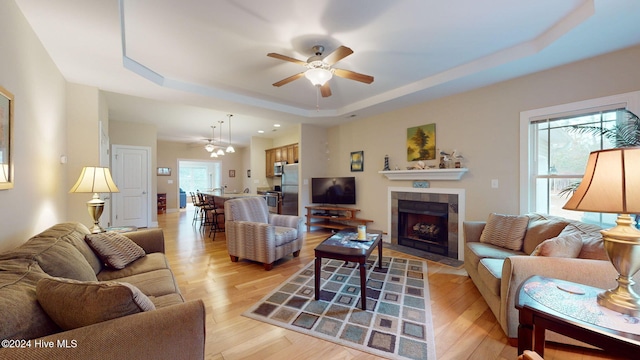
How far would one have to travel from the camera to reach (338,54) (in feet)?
7.36

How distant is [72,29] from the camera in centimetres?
200

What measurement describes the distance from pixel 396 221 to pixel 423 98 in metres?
2.17

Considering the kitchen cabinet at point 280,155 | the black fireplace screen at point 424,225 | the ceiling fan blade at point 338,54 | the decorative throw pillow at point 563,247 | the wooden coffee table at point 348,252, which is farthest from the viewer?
the kitchen cabinet at point 280,155

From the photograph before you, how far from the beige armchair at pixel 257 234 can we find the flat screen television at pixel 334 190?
1.73m

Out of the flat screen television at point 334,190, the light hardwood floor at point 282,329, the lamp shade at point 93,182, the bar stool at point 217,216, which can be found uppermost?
the lamp shade at point 93,182

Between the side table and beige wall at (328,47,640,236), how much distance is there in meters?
2.20

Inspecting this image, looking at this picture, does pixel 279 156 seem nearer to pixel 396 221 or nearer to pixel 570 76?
pixel 396 221

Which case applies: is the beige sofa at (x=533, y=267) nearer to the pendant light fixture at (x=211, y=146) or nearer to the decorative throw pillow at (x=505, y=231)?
the decorative throw pillow at (x=505, y=231)

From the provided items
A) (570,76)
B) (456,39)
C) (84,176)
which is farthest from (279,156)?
(570,76)

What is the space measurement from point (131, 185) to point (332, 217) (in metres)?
4.85

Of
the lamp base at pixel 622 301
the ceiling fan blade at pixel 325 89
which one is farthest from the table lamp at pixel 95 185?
the lamp base at pixel 622 301

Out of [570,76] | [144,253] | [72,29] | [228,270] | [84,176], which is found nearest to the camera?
[72,29]

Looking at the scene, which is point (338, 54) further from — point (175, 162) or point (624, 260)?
point (175, 162)

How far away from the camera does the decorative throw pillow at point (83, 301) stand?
937mm
